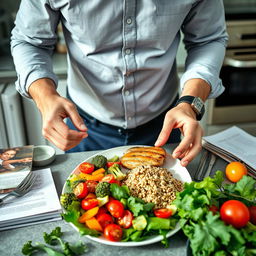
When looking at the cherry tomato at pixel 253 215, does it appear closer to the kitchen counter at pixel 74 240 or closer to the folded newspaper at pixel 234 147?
the kitchen counter at pixel 74 240

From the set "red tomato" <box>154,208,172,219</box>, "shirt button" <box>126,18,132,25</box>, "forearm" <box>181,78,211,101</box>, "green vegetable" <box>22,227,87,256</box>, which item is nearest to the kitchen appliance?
"forearm" <box>181,78,211,101</box>

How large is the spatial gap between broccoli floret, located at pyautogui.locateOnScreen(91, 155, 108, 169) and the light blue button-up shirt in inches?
10.1

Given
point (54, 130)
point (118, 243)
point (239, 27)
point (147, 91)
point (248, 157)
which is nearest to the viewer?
point (118, 243)

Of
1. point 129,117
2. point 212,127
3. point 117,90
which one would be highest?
point 117,90

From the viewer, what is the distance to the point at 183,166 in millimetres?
949

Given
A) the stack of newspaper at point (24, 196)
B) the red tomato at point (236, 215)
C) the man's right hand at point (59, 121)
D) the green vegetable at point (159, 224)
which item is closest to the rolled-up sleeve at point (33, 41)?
the man's right hand at point (59, 121)

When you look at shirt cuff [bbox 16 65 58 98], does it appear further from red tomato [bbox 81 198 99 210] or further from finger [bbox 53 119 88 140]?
red tomato [bbox 81 198 99 210]

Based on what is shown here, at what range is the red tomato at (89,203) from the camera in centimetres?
78

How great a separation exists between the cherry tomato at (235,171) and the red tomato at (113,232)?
0.40 meters

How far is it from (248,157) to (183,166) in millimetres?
257

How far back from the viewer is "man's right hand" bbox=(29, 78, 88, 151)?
834 mm

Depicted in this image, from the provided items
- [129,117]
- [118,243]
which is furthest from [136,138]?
[118,243]

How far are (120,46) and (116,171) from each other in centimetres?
42

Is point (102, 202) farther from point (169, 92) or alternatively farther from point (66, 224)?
point (169, 92)
